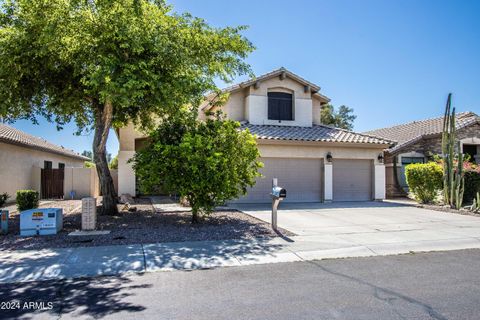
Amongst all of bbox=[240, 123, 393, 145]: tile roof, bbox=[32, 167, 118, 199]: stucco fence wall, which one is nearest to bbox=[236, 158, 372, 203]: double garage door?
bbox=[240, 123, 393, 145]: tile roof

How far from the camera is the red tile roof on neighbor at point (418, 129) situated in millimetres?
22641

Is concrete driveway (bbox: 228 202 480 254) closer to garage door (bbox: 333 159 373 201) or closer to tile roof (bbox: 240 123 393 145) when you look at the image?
garage door (bbox: 333 159 373 201)

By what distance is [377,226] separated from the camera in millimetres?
10828

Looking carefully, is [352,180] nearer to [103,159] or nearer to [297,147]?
[297,147]

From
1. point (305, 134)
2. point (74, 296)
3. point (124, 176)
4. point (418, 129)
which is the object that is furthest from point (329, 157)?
point (74, 296)

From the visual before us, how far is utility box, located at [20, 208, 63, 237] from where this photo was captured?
29.7ft

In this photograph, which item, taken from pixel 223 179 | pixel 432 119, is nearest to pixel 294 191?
pixel 223 179

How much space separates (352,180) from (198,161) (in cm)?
1095

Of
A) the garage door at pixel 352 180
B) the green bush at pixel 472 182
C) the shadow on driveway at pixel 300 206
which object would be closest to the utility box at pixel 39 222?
the shadow on driveway at pixel 300 206

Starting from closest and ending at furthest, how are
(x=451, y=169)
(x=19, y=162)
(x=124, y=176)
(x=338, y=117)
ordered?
(x=451, y=169), (x=19, y=162), (x=124, y=176), (x=338, y=117)

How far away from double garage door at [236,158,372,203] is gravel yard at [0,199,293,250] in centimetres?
369

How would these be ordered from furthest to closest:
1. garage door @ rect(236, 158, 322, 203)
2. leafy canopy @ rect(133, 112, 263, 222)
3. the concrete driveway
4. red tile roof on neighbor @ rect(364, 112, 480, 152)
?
red tile roof on neighbor @ rect(364, 112, 480, 152) < garage door @ rect(236, 158, 322, 203) < leafy canopy @ rect(133, 112, 263, 222) < the concrete driveway

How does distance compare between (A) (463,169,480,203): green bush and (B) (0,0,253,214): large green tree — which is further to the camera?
(A) (463,169,480,203): green bush

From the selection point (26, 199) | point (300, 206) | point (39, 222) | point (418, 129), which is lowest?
point (300, 206)
